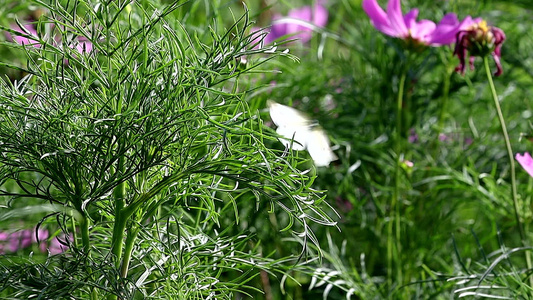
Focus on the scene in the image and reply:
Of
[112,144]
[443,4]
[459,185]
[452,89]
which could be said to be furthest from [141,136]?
[443,4]

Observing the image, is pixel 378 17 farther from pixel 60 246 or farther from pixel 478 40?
pixel 60 246

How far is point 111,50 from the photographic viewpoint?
1.28 ft

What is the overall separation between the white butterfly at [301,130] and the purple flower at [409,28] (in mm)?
149

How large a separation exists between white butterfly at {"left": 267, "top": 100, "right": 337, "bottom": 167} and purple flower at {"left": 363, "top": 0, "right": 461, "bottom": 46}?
5.9 inches

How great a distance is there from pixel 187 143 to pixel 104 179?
0.18 feet

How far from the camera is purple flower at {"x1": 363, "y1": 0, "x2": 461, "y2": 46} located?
0.68 metres

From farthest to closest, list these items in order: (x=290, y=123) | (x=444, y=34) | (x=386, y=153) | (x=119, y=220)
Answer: (x=386, y=153)
(x=444, y=34)
(x=290, y=123)
(x=119, y=220)

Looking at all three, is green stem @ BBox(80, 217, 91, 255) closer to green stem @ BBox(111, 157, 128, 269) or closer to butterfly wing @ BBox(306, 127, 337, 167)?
green stem @ BBox(111, 157, 128, 269)

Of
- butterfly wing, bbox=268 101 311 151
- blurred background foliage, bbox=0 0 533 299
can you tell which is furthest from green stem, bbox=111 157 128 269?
blurred background foliage, bbox=0 0 533 299

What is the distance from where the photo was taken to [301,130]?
580 millimetres

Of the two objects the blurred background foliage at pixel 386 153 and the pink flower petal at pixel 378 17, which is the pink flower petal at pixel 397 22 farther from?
the blurred background foliage at pixel 386 153

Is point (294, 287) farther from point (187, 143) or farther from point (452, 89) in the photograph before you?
point (187, 143)

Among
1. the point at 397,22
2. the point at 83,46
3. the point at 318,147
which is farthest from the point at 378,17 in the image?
the point at 83,46

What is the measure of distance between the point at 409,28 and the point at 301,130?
0.64ft
